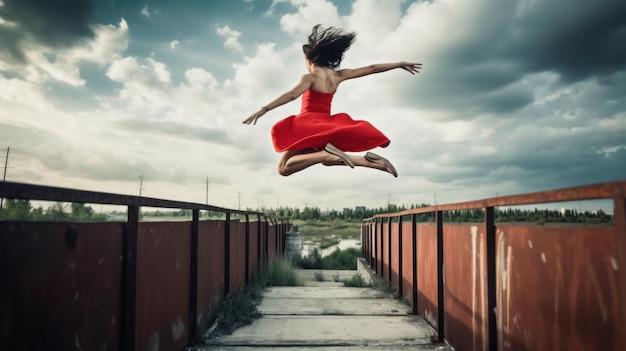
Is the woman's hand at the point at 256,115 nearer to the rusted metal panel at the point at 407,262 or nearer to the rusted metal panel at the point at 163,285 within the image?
the rusted metal panel at the point at 163,285

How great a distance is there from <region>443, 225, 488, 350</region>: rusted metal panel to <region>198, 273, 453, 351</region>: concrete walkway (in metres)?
0.36

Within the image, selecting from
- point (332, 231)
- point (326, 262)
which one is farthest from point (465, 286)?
point (332, 231)

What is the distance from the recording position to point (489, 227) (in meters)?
2.87

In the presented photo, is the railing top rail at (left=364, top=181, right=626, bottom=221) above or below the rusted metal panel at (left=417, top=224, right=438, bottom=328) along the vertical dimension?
above

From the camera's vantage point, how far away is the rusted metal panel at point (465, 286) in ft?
10.1

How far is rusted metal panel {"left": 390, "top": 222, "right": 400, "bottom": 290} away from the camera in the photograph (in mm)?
6434

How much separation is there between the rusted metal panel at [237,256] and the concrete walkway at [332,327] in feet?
1.57

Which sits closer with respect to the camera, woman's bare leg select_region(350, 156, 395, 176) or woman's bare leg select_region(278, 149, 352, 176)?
woman's bare leg select_region(278, 149, 352, 176)

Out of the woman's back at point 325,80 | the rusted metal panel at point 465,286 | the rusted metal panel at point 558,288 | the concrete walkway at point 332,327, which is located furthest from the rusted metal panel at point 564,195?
the woman's back at point 325,80

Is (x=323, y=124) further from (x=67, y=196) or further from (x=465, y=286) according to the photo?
(x=67, y=196)

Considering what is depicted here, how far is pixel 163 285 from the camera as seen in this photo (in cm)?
A: 310

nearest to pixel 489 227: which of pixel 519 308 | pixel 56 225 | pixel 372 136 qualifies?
pixel 519 308

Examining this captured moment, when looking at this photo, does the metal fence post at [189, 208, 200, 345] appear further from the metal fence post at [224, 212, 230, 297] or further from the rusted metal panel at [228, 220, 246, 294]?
the rusted metal panel at [228, 220, 246, 294]

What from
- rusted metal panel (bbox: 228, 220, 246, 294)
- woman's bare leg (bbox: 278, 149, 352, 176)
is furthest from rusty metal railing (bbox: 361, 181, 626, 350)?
rusted metal panel (bbox: 228, 220, 246, 294)
